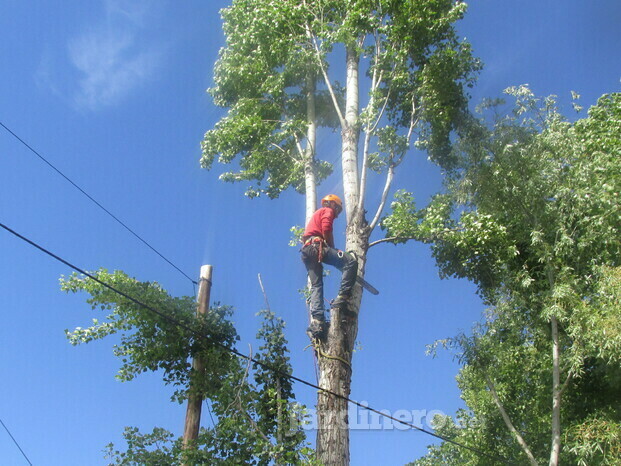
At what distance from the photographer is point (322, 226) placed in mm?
8039

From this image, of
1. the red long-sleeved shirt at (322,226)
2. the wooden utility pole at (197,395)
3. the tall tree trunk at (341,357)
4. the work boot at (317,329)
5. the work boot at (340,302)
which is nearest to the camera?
the tall tree trunk at (341,357)

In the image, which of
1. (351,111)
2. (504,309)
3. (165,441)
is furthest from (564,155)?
(165,441)

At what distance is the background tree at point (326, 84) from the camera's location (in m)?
9.80

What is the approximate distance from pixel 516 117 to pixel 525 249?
2.45m

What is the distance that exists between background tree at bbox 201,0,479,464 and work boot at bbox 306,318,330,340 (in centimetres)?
236

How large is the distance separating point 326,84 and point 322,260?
3.98 meters

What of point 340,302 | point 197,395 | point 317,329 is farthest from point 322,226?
point 197,395

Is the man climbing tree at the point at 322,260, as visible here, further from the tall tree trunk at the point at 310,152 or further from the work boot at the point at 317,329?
the tall tree trunk at the point at 310,152

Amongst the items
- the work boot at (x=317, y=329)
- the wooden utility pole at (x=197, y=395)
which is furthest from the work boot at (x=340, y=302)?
the wooden utility pole at (x=197, y=395)

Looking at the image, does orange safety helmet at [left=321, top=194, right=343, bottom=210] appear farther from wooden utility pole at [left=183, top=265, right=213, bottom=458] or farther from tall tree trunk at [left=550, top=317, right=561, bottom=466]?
tall tree trunk at [left=550, top=317, right=561, bottom=466]

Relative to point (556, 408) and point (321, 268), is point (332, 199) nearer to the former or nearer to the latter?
point (321, 268)

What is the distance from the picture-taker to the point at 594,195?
8.78 meters

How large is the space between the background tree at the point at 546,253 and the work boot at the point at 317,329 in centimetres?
212

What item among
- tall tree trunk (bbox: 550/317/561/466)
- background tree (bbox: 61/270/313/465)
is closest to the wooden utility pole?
background tree (bbox: 61/270/313/465)
